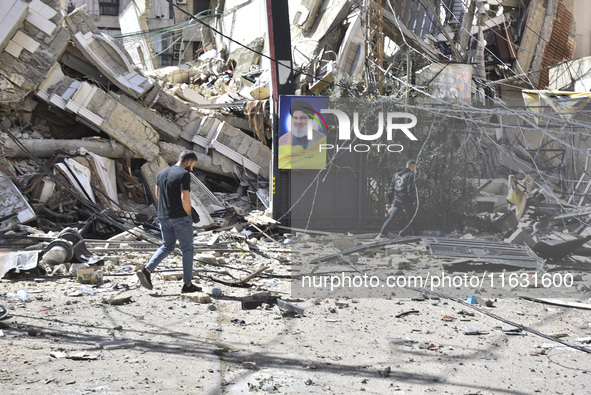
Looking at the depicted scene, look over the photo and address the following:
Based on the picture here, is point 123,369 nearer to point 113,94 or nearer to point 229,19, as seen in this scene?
point 113,94

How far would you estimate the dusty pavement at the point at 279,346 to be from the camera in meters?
3.79

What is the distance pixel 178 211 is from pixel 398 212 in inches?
227

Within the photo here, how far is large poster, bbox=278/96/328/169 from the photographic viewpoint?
38.6ft

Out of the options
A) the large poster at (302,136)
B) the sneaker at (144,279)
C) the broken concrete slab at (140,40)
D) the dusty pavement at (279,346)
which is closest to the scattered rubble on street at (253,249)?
the dusty pavement at (279,346)

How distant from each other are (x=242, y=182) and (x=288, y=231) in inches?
168

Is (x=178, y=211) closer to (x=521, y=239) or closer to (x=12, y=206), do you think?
(x=521, y=239)

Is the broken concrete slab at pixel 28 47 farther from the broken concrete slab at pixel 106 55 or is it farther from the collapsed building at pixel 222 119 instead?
the broken concrete slab at pixel 106 55

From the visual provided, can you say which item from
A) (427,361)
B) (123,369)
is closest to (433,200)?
(427,361)

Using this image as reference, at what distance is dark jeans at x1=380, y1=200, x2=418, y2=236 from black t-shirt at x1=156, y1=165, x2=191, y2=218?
5.18 metres

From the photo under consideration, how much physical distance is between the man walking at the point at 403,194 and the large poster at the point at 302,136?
4.86ft

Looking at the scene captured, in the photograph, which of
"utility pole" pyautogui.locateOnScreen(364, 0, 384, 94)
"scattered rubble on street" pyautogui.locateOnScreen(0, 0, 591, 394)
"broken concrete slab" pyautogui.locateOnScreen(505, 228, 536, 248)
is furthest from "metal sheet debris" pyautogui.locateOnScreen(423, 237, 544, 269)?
"utility pole" pyautogui.locateOnScreen(364, 0, 384, 94)

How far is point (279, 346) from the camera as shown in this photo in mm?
4676

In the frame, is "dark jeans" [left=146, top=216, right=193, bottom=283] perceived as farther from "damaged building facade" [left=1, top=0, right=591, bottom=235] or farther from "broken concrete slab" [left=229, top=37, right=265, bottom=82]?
"broken concrete slab" [left=229, top=37, right=265, bottom=82]

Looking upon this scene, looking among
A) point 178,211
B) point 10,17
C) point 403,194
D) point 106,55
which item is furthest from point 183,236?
point 106,55
